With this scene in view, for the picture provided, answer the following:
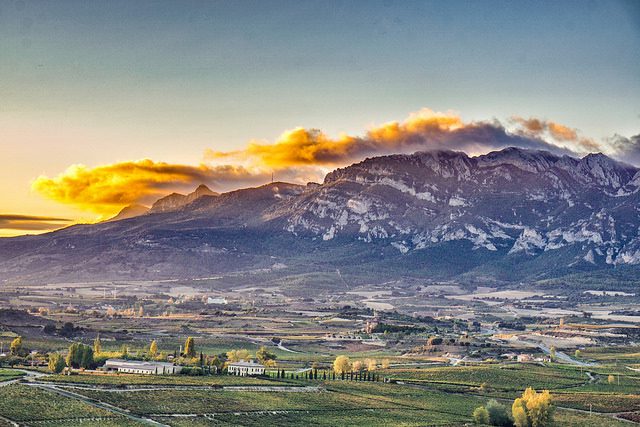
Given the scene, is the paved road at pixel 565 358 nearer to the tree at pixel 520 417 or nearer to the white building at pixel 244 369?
the white building at pixel 244 369

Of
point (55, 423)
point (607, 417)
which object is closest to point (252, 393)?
point (55, 423)

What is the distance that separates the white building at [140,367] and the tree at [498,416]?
39.9 metres

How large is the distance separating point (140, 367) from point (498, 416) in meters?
44.4

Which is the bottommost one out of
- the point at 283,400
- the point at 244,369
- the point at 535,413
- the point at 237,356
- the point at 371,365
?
the point at 535,413

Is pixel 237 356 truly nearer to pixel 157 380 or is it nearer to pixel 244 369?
pixel 244 369

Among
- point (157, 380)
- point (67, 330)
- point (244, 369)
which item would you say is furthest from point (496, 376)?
point (67, 330)

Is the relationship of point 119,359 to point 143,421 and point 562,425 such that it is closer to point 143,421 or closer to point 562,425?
point 143,421

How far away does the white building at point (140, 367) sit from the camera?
120m

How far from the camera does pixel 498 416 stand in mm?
106562

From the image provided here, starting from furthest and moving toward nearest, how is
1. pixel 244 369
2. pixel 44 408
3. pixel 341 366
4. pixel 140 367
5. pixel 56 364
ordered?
pixel 341 366, pixel 244 369, pixel 140 367, pixel 56 364, pixel 44 408

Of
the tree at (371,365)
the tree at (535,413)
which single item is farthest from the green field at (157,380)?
the tree at (371,365)

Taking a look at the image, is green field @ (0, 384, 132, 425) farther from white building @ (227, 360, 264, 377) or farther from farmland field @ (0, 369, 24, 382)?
white building @ (227, 360, 264, 377)

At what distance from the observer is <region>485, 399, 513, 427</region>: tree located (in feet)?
348

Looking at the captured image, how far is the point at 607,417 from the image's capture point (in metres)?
113
